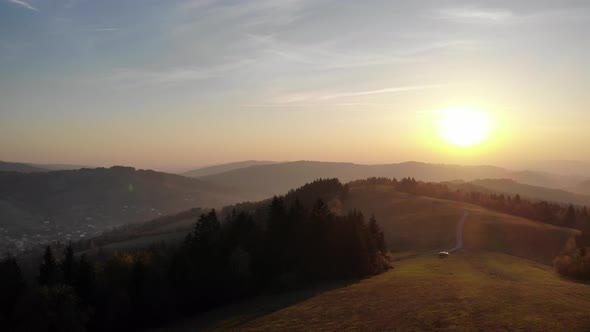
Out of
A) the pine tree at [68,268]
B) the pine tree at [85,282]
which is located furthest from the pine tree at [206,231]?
the pine tree at [68,268]

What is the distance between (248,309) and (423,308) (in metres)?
26.1

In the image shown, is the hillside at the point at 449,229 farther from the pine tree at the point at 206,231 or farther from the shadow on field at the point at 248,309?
the shadow on field at the point at 248,309

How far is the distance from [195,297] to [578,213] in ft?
433

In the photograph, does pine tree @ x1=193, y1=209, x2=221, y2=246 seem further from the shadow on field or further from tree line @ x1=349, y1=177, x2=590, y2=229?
tree line @ x1=349, y1=177, x2=590, y2=229

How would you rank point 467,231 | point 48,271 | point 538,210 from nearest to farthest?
point 48,271 → point 467,231 → point 538,210

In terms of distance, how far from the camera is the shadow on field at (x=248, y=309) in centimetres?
5244

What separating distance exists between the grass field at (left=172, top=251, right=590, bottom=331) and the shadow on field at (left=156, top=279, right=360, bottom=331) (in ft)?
0.79

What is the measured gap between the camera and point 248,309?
193ft

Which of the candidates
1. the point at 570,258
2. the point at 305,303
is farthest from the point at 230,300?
the point at 570,258

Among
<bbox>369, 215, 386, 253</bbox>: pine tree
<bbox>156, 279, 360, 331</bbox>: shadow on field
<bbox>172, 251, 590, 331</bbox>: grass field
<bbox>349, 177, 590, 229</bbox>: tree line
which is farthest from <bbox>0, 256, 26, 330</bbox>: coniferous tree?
<bbox>349, 177, 590, 229</bbox>: tree line

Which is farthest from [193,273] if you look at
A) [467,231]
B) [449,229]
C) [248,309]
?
[467,231]

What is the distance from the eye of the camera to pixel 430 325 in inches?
1442

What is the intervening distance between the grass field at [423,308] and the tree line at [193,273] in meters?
6.82

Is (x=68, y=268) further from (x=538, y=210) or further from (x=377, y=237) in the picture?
(x=538, y=210)
